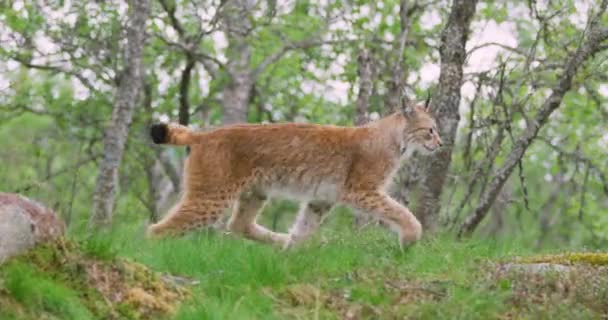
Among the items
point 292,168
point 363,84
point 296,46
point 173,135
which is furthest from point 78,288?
point 296,46

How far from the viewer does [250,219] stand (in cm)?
1162

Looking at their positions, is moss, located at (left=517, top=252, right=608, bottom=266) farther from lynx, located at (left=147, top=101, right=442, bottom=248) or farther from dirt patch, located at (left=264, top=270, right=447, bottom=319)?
lynx, located at (left=147, top=101, right=442, bottom=248)

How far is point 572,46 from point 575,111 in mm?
3661

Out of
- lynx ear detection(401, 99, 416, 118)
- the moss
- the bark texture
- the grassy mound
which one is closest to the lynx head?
lynx ear detection(401, 99, 416, 118)

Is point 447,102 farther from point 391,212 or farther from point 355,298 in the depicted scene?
point 355,298

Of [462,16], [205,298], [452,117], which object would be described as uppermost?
[462,16]

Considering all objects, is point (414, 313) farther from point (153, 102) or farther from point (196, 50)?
point (153, 102)

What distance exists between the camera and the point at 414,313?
6898 millimetres

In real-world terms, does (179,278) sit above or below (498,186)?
below

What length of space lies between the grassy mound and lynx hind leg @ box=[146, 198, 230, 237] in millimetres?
3412

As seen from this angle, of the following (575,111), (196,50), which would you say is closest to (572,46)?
(575,111)

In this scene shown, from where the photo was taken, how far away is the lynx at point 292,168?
35.3ft

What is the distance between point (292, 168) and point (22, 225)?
494cm

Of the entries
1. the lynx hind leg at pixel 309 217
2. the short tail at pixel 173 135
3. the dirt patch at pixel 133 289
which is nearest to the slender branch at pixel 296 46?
the lynx hind leg at pixel 309 217
